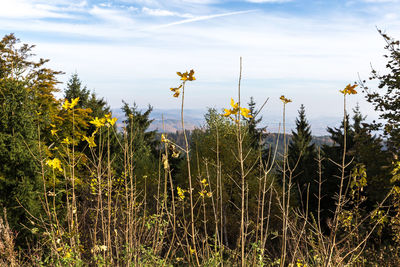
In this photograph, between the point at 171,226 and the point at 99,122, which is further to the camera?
the point at 171,226

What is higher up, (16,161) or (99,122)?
(99,122)

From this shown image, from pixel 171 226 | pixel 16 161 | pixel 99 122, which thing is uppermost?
pixel 99 122

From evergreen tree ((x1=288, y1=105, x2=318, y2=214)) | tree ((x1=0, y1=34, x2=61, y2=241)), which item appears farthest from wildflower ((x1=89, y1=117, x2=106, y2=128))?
evergreen tree ((x1=288, y1=105, x2=318, y2=214))

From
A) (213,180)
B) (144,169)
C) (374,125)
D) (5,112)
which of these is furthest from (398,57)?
(5,112)

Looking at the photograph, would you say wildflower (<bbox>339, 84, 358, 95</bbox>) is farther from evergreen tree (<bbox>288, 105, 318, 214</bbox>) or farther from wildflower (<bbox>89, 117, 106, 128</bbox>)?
Result: evergreen tree (<bbox>288, 105, 318, 214</bbox>)

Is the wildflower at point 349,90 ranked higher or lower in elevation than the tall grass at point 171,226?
higher

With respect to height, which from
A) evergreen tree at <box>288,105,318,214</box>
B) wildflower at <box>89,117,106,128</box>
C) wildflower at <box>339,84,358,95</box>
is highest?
wildflower at <box>339,84,358,95</box>

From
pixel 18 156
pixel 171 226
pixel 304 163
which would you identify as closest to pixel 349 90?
pixel 171 226

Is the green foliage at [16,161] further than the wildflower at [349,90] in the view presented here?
Yes

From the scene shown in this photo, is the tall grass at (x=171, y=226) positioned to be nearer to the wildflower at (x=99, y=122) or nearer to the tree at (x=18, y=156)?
the wildflower at (x=99, y=122)

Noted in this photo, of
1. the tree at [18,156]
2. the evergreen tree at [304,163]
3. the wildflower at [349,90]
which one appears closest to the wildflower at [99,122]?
the wildflower at [349,90]

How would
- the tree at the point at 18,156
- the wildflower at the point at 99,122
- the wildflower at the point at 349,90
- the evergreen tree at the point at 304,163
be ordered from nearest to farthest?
1. the wildflower at the point at 349,90
2. the wildflower at the point at 99,122
3. the tree at the point at 18,156
4. the evergreen tree at the point at 304,163

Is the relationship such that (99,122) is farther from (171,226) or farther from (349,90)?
(171,226)


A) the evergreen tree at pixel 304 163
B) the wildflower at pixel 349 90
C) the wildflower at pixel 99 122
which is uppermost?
the wildflower at pixel 349 90
